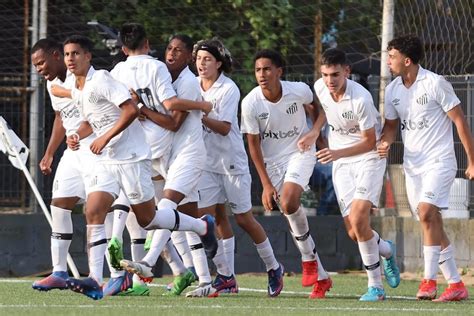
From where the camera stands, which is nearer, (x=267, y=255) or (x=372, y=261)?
(x=372, y=261)

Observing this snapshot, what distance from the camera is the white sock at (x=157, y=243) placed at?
12.2m

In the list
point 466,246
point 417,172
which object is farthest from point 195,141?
point 466,246

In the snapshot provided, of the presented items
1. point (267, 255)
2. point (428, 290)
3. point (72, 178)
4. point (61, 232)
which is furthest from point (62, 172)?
point (428, 290)

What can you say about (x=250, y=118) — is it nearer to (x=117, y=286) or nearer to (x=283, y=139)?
(x=283, y=139)

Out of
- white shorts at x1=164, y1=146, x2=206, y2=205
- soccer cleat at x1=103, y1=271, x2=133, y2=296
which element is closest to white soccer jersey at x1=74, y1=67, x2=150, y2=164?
white shorts at x1=164, y1=146, x2=206, y2=205

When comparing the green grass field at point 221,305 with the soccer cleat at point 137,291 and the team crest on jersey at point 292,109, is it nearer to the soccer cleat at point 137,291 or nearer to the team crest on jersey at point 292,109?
the soccer cleat at point 137,291

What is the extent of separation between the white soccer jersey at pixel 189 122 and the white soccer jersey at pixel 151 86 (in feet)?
0.27

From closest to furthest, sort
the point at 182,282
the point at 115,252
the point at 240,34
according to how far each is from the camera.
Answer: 1. the point at 115,252
2. the point at 182,282
3. the point at 240,34

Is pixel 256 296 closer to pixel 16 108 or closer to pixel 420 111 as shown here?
pixel 420 111

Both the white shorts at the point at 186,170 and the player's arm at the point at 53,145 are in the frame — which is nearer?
the white shorts at the point at 186,170

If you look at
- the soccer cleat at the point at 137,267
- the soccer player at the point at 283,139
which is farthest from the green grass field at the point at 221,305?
the soccer player at the point at 283,139

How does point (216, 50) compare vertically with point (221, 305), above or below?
above

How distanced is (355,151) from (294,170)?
2.36 feet

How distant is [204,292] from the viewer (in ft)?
41.9
